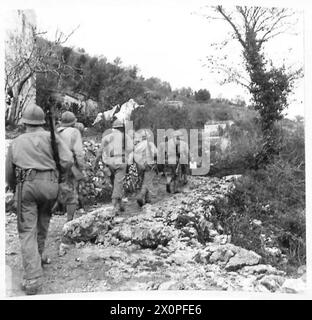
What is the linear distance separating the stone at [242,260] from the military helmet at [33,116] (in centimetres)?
236

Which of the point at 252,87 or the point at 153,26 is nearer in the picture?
the point at 153,26

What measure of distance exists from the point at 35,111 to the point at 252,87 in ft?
7.94

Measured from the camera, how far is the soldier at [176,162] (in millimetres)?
6211

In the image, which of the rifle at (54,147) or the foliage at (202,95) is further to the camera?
the foliage at (202,95)

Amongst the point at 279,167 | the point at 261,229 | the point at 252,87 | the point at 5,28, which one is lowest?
the point at 261,229

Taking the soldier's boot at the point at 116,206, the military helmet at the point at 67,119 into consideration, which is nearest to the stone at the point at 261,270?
the soldier's boot at the point at 116,206

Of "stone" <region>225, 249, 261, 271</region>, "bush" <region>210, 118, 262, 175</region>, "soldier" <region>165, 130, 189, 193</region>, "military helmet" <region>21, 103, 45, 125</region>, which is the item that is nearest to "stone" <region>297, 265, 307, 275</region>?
"stone" <region>225, 249, 261, 271</region>

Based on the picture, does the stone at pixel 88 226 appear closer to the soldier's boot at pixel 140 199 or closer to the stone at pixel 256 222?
the soldier's boot at pixel 140 199

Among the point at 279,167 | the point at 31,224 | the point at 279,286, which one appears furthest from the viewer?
the point at 279,167

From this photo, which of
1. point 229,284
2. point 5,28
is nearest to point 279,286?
point 229,284

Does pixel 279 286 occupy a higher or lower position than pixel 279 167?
lower

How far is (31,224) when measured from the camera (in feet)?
18.4

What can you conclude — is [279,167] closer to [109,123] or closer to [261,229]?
[261,229]

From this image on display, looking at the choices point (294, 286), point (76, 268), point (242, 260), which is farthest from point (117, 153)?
point (294, 286)
